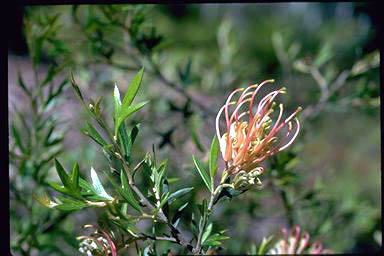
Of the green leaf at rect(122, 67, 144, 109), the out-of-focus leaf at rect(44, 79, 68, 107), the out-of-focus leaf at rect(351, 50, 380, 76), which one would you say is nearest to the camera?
the green leaf at rect(122, 67, 144, 109)

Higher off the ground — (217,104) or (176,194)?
(176,194)

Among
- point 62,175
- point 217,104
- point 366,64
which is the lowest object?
point 217,104

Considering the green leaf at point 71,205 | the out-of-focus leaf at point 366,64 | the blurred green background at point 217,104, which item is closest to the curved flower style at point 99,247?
the green leaf at point 71,205

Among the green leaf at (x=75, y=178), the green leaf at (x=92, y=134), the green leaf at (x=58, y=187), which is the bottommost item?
the green leaf at (x=58, y=187)

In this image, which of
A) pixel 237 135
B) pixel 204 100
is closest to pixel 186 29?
pixel 204 100

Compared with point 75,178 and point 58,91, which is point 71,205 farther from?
point 58,91

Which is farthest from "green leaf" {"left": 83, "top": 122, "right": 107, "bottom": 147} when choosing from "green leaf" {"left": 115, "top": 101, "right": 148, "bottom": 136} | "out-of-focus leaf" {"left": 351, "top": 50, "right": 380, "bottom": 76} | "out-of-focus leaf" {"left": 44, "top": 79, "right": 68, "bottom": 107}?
"out-of-focus leaf" {"left": 351, "top": 50, "right": 380, "bottom": 76}

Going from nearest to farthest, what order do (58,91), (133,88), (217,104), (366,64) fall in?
(133,88), (58,91), (366,64), (217,104)

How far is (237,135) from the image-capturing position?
18.3 inches

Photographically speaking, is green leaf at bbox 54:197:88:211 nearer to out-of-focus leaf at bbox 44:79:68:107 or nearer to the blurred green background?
the blurred green background

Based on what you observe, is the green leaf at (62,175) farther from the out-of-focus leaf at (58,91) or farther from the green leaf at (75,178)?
the out-of-focus leaf at (58,91)

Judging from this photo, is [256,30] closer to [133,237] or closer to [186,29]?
[186,29]

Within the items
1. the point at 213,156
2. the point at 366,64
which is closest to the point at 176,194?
the point at 213,156

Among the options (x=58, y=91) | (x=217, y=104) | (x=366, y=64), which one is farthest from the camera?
(x=217, y=104)
